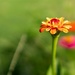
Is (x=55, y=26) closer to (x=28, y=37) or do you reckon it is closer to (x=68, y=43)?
(x=68, y=43)

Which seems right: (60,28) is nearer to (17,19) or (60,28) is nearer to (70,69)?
(70,69)

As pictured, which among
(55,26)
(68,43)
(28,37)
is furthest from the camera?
(28,37)

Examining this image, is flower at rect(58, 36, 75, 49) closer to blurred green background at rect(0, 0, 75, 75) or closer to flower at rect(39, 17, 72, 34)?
blurred green background at rect(0, 0, 75, 75)

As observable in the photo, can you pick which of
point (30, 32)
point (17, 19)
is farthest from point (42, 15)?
point (30, 32)

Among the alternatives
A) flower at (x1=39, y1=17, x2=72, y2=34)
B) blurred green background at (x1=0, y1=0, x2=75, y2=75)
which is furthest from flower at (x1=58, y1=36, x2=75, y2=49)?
flower at (x1=39, y1=17, x2=72, y2=34)

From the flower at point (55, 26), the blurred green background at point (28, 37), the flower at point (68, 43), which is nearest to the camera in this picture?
the flower at point (55, 26)

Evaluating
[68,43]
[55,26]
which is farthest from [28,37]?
[55,26]

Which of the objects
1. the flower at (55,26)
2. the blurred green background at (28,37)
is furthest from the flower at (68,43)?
the flower at (55,26)

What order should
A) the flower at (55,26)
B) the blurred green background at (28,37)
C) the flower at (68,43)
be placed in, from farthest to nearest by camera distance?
the blurred green background at (28,37)
the flower at (68,43)
the flower at (55,26)

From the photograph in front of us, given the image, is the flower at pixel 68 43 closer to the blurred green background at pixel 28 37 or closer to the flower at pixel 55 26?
the blurred green background at pixel 28 37
